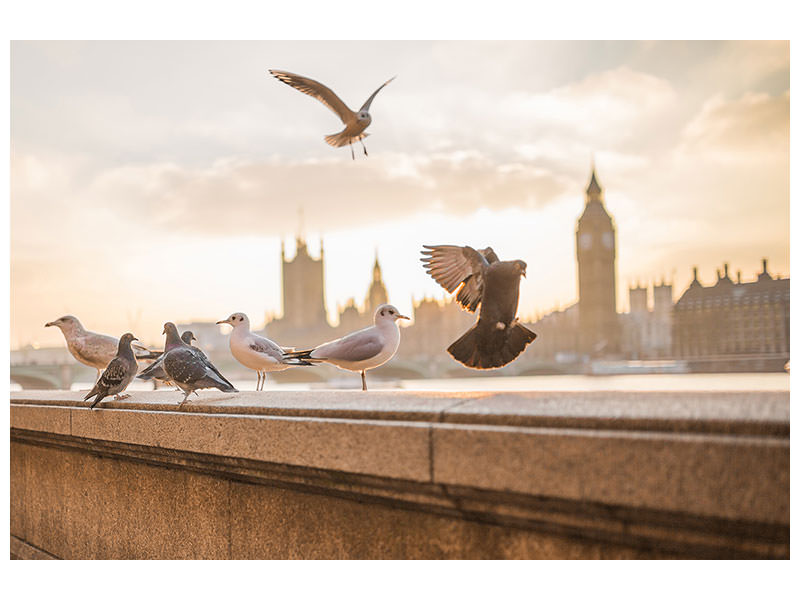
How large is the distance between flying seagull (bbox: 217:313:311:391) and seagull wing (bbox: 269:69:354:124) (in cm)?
125

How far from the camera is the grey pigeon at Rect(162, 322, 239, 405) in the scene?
2.94 meters

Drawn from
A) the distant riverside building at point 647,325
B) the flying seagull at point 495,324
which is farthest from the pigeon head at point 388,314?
the distant riverside building at point 647,325

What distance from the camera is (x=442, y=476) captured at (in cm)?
190

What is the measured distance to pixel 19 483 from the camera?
411cm

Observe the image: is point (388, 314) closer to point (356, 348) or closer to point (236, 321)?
point (356, 348)

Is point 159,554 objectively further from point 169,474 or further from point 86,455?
point 86,455

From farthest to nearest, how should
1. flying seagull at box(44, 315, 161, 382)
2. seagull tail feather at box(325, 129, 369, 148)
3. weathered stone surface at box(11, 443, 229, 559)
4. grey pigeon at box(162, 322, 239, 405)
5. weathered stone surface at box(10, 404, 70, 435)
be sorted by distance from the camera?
flying seagull at box(44, 315, 161, 382) < seagull tail feather at box(325, 129, 369, 148) < weathered stone surface at box(10, 404, 70, 435) < grey pigeon at box(162, 322, 239, 405) < weathered stone surface at box(11, 443, 229, 559)

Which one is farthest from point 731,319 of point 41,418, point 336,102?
point 41,418

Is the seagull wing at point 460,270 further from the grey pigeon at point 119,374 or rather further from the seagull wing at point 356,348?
the grey pigeon at point 119,374

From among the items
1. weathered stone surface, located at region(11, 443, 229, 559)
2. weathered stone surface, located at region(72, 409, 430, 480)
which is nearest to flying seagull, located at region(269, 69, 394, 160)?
weathered stone surface, located at region(72, 409, 430, 480)

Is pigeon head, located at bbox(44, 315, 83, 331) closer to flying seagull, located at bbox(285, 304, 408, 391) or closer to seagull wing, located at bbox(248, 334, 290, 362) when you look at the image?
seagull wing, located at bbox(248, 334, 290, 362)

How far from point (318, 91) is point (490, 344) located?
1.73 m

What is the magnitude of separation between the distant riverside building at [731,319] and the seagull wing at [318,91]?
74.3 meters

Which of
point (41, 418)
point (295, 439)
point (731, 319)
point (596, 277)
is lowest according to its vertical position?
point (731, 319)
